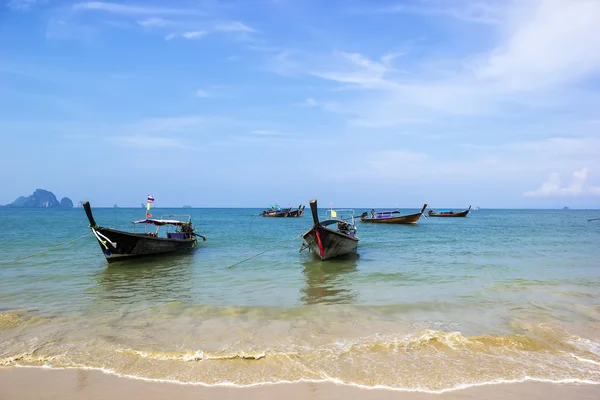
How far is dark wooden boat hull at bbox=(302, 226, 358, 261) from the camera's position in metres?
17.2

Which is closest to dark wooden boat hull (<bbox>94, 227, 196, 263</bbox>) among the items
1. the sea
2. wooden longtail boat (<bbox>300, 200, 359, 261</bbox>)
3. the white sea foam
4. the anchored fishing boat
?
the sea

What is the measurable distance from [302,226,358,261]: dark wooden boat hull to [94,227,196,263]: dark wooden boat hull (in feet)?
26.1

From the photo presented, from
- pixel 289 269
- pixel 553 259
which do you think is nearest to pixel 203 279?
pixel 289 269

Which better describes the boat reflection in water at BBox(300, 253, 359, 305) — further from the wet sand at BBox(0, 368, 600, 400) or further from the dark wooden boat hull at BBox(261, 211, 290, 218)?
the dark wooden boat hull at BBox(261, 211, 290, 218)

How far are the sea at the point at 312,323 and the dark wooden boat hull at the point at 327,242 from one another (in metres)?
1.22

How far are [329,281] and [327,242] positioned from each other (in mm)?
4129

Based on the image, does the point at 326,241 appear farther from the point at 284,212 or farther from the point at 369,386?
the point at 284,212

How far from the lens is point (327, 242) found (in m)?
17.7

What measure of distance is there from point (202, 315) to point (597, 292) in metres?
12.2

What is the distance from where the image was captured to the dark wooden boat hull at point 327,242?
17.2 m

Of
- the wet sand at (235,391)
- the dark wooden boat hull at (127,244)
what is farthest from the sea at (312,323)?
the dark wooden boat hull at (127,244)

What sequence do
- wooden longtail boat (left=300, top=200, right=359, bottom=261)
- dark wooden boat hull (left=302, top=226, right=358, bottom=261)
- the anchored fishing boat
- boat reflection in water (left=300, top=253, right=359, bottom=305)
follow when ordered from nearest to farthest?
boat reflection in water (left=300, top=253, right=359, bottom=305) → wooden longtail boat (left=300, top=200, right=359, bottom=261) → dark wooden boat hull (left=302, top=226, right=358, bottom=261) → the anchored fishing boat

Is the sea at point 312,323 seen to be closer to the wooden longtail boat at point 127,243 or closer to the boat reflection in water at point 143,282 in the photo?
the boat reflection in water at point 143,282

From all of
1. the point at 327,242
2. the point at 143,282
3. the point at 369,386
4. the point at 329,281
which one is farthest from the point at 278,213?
the point at 369,386
